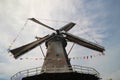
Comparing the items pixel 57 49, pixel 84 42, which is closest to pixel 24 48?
pixel 57 49

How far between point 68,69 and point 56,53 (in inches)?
124

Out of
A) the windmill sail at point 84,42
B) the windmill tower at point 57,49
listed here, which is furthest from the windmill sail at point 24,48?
the windmill sail at point 84,42

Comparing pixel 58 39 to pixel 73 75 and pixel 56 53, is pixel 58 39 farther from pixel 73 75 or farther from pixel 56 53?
pixel 73 75

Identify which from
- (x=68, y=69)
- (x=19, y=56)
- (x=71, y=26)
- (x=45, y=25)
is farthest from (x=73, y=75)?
(x=71, y=26)

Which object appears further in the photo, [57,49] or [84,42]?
[84,42]

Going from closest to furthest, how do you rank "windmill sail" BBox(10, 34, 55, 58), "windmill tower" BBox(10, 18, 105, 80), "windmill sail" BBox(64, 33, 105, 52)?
"windmill tower" BBox(10, 18, 105, 80), "windmill sail" BBox(10, 34, 55, 58), "windmill sail" BBox(64, 33, 105, 52)

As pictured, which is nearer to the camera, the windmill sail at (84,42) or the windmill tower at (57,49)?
the windmill tower at (57,49)

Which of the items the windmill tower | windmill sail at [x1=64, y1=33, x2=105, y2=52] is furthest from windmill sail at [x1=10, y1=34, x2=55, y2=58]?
windmill sail at [x1=64, y1=33, x2=105, y2=52]

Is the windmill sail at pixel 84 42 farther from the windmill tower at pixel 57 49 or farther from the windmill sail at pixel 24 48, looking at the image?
the windmill sail at pixel 24 48

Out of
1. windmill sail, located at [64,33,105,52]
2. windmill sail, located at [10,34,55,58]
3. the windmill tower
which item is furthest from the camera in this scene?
windmill sail, located at [64,33,105,52]

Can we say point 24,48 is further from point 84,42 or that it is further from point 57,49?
point 84,42

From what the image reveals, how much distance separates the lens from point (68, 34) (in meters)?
29.2

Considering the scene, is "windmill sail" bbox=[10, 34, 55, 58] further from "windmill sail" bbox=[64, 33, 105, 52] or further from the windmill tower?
"windmill sail" bbox=[64, 33, 105, 52]

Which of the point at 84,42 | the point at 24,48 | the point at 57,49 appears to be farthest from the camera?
the point at 84,42
